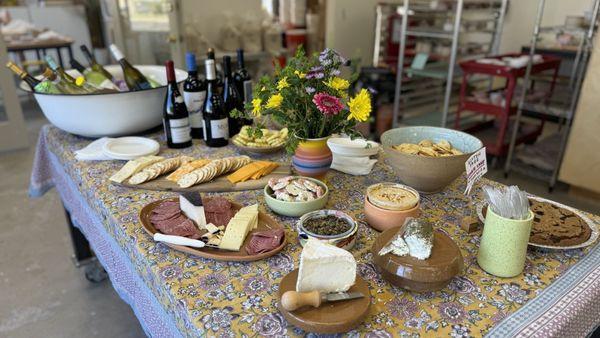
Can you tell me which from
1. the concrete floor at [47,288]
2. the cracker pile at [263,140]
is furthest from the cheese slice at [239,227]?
the concrete floor at [47,288]

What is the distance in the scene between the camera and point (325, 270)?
75 cm

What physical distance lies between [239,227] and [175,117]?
706mm

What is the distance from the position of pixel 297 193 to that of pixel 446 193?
46cm

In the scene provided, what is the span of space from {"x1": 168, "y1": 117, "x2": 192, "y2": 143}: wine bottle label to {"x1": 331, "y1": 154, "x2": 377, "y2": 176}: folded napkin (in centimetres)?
58

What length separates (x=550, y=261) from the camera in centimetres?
92

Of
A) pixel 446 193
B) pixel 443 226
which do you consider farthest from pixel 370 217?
pixel 446 193

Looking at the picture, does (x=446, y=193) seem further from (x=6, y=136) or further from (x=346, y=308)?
(x=6, y=136)

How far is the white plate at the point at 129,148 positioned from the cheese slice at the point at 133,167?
73mm

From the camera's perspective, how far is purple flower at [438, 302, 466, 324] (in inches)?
30.0

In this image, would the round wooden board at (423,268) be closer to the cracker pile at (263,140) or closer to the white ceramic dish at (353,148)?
the white ceramic dish at (353,148)

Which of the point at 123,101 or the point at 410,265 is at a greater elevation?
the point at 123,101

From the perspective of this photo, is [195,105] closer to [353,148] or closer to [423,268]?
[353,148]

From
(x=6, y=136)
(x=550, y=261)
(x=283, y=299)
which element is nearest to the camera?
(x=283, y=299)

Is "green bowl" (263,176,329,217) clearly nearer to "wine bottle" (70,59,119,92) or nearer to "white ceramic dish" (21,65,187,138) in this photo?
"white ceramic dish" (21,65,187,138)
